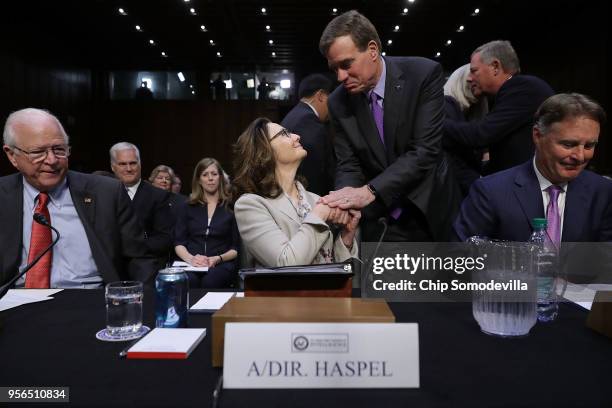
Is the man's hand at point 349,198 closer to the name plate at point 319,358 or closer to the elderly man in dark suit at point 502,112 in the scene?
the elderly man in dark suit at point 502,112

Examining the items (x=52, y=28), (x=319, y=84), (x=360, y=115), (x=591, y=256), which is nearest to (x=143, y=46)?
(x=52, y=28)

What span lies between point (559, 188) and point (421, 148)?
0.53 m

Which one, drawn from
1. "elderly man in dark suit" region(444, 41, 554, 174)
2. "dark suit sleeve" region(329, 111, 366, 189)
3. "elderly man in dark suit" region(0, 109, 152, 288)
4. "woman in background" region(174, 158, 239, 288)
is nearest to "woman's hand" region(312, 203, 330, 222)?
"dark suit sleeve" region(329, 111, 366, 189)

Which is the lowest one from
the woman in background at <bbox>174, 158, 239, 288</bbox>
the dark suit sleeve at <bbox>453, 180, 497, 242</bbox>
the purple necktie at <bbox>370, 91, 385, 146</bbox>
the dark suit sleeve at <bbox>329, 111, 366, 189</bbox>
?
the woman in background at <bbox>174, 158, 239, 288</bbox>

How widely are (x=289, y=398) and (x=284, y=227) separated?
1.19 m

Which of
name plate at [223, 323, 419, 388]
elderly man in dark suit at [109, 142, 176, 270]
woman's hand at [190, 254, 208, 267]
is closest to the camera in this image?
name plate at [223, 323, 419, 388]

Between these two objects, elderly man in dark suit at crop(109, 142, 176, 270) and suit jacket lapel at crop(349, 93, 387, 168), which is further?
elderly man in dark suit at crop(109, 142, 176, 270)

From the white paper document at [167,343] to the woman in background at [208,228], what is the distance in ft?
8.70

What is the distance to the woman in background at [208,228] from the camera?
374 cm

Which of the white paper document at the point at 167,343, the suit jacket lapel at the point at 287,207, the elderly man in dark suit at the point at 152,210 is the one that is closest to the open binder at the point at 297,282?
the white paper document at the point at 167,343

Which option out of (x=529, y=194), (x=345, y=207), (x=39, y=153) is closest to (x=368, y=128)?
(x=345, y=207)

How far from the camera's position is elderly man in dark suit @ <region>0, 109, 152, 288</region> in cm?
179

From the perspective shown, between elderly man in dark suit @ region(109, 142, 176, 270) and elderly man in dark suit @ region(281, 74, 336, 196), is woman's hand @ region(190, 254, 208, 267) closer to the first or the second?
elderly man in dark suit @ region(109, 142, 176, 270)

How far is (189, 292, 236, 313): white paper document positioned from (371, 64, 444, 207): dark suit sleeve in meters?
0.79
